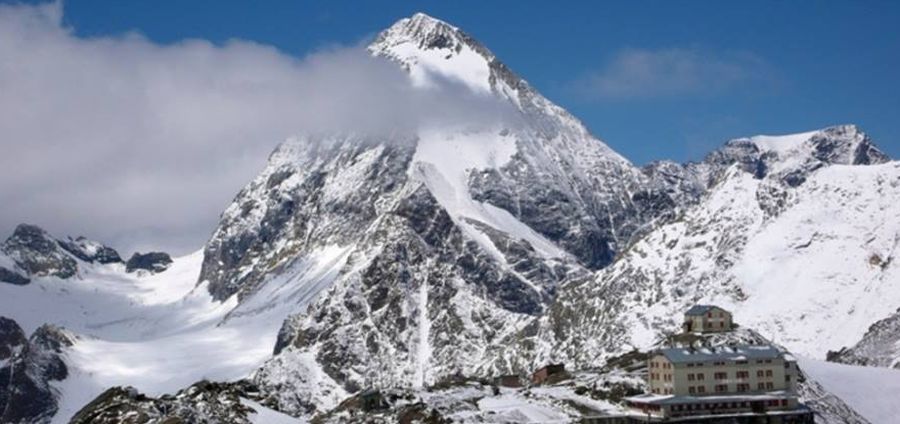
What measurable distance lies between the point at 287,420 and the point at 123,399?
21.3 meters

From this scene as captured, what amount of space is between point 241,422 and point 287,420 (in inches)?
390

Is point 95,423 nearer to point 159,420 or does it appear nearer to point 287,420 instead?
point 159,420

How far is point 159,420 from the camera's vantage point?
595ft

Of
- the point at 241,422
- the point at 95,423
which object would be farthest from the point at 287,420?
the point at 95,423

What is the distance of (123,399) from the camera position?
197m

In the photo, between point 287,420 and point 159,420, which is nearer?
point 159,420

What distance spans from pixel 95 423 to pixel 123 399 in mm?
9640

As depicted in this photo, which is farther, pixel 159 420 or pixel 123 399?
pixel 123 399

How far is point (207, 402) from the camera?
19325 cm

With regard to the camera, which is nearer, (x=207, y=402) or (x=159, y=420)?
(x=159, y=420)

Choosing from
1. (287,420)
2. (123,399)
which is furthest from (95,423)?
(287,420)

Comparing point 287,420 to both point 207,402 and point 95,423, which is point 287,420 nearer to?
point 207,402

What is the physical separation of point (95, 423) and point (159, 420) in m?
10.6
